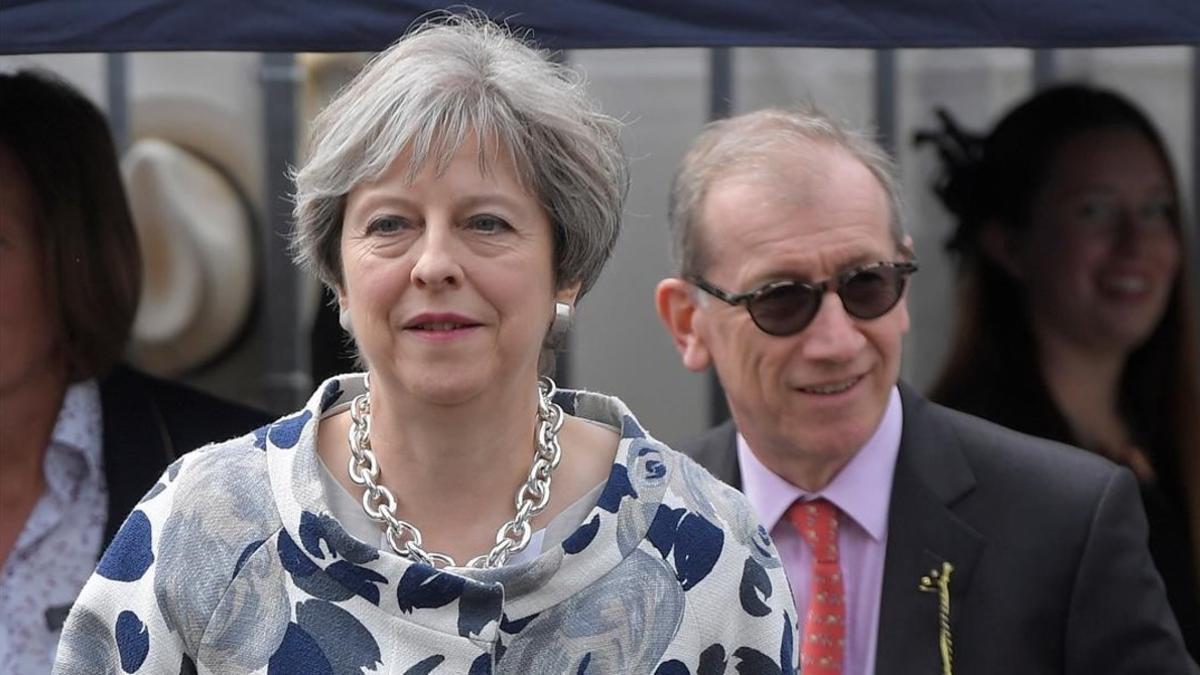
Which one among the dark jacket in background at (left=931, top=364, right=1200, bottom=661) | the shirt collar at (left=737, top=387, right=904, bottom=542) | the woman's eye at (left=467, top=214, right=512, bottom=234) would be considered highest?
the woman's eye at (left=467, top=214, right=512, bottom=234)

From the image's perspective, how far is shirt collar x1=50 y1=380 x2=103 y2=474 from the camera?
130 inches

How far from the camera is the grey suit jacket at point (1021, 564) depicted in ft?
8.98

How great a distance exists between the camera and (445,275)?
2074 mm

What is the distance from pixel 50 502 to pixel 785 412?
123 cm

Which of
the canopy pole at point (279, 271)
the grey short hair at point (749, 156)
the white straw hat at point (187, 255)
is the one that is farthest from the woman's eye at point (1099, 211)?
the white straw hat at point (187, 255)

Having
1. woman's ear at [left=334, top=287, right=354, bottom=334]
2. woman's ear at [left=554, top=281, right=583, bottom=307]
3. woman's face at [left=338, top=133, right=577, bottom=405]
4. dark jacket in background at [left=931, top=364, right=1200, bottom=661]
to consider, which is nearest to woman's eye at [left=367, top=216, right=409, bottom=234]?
woman's face at [left=338, top=133, right=577, bottom=405]

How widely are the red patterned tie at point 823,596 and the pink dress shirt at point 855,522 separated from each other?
0.06 feet

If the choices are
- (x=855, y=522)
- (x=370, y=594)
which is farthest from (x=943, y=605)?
(x=370, y=594)

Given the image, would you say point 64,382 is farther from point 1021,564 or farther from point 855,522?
point 1021,564

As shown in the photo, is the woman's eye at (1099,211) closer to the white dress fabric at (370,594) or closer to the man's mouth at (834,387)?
the man's mouth at (834,387)

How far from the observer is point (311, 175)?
7.17 feet

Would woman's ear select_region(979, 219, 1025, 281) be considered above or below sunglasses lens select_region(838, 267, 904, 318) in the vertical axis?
below

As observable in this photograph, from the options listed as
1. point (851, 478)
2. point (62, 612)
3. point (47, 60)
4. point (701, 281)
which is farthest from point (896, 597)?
point (47, 60)

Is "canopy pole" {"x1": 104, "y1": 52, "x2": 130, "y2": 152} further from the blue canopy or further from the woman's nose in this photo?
the woman's nose
